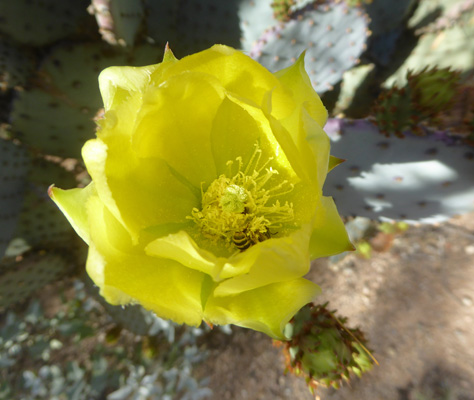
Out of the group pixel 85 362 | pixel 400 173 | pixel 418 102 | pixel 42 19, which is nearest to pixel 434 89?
pixel 418 102

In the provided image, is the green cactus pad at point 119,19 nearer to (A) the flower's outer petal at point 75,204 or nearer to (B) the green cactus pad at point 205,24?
(B) the green cactus pad at point 205,24

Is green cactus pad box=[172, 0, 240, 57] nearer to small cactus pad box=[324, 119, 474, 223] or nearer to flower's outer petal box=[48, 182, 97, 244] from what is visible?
small cactus pad box=[324, 119, 474, 223]

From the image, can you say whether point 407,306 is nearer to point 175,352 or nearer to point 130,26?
point 175,352

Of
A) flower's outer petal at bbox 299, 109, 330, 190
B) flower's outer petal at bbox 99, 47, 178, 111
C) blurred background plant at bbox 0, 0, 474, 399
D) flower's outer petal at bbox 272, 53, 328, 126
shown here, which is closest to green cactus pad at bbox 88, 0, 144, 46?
blurred background plant at bbox 0, 0, 474, 399

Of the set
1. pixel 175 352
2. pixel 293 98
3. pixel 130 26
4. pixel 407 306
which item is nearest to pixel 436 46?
pixel 407 306

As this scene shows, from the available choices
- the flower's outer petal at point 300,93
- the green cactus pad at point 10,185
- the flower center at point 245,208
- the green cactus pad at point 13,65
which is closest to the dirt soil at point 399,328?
the green cactus pad at point 10,185

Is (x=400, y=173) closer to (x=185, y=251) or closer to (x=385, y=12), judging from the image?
(x=185, y=251)
